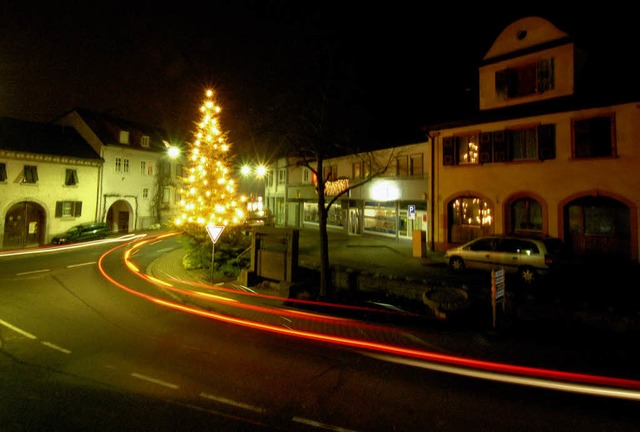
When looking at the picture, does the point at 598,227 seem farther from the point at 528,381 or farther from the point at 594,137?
the point at 528,381

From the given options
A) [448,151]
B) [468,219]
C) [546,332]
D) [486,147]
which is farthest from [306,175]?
[546,332]

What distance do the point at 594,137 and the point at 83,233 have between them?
34163 mm

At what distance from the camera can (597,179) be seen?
49.8 feet

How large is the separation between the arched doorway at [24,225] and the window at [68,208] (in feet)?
3.48

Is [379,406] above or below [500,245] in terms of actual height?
below

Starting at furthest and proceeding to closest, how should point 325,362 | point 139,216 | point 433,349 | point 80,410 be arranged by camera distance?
point 139,216 < point 433,349 < point 325,362 < point 80,410

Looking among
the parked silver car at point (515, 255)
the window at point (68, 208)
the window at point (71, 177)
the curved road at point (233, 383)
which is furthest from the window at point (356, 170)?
the window at point (68, 208)

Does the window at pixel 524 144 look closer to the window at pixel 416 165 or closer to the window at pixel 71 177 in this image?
the window at pixel 416 165

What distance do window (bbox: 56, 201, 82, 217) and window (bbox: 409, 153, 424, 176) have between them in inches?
1105

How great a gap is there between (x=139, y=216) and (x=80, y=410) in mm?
33513

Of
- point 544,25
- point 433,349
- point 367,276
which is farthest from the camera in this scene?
point 544,25

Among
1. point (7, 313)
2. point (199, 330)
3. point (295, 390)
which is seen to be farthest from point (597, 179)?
point (7, 313)

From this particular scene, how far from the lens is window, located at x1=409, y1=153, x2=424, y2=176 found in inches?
932

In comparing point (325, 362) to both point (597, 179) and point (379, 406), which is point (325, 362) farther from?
point (597, 179)
